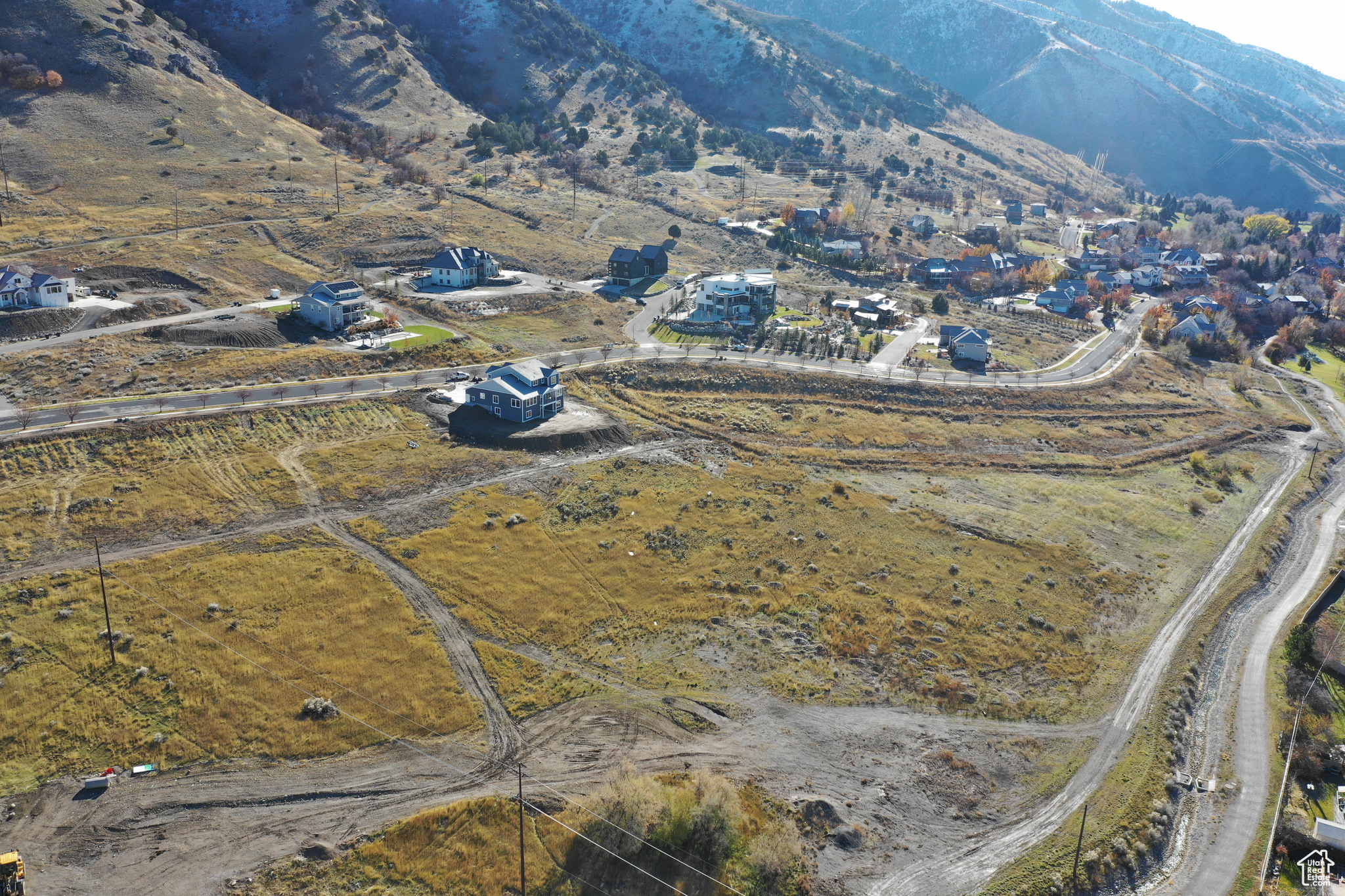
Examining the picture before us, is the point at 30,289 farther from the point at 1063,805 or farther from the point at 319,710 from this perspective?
the point at 1063,805

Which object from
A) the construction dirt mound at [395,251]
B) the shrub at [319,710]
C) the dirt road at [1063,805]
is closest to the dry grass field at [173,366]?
the construction dirt mound at [395,251]

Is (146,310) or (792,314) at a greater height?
(792,314)

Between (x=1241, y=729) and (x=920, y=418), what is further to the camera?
(x=920, y=418)

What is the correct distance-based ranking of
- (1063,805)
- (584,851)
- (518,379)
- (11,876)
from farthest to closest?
1. (518,379)
2. (1063,805)
3. (584,851)
4. (11,876)

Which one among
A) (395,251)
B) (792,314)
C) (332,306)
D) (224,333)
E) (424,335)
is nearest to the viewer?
(224,333)

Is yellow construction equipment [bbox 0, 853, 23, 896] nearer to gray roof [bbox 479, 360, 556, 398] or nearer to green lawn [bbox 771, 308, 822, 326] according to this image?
gray roof [bbox 479, 360, 556, 398]

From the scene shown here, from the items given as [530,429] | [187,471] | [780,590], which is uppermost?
[780,590]

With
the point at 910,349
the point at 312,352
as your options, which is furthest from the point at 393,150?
the point at 910,349

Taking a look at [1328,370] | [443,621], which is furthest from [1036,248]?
[443,621]
